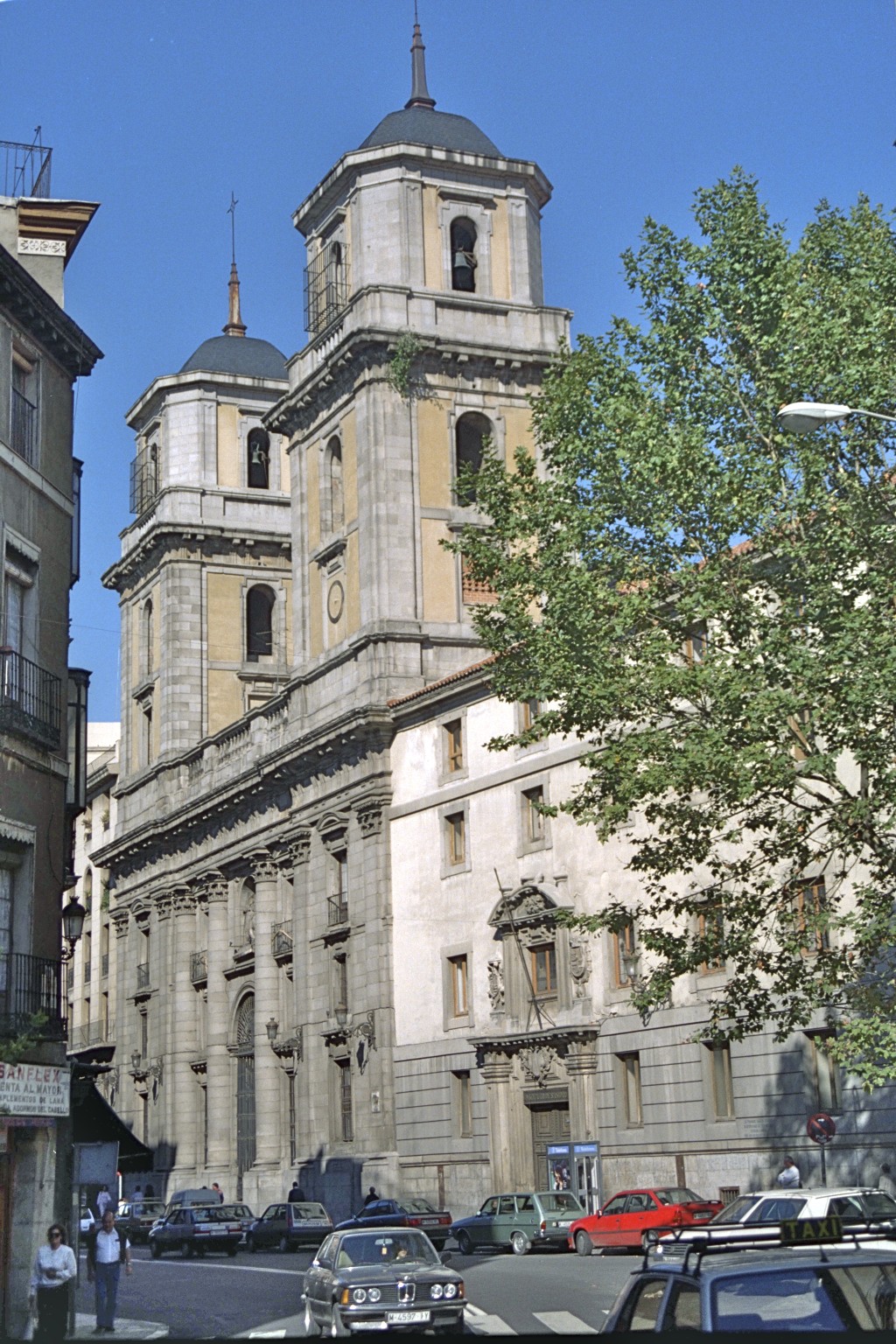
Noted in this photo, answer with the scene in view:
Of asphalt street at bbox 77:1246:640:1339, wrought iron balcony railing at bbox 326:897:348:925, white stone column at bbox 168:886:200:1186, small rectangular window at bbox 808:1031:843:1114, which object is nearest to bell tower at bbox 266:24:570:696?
wrought iron balcony railing at bbox 326:897:348:925

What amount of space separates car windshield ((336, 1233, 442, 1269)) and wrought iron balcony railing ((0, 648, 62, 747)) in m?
8.38

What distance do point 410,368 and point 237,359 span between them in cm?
2219

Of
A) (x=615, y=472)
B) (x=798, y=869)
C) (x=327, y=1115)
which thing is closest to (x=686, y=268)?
(x=615, y=472)

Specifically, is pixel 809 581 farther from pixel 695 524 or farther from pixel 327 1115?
pixel 327 1115

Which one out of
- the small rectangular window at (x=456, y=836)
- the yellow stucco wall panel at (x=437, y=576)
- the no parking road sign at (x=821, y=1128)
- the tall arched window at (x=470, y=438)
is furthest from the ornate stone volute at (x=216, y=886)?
the no parking road sign at (x=821, y=1128)

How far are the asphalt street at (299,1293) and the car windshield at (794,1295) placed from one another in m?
8.65

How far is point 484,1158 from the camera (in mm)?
48969

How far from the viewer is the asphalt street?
24297 millimetres

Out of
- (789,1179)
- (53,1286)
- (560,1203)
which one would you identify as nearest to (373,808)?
(560,1203)

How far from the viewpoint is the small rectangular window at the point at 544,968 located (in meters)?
46.9

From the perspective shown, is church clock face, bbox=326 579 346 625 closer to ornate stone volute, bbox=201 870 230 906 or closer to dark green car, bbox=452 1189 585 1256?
ornate stone volute, bbox=201 870 230 906

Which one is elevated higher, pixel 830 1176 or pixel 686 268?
pixel 686 268

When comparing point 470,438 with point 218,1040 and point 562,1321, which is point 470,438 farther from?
point 562,1321

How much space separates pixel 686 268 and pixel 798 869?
8659mm
